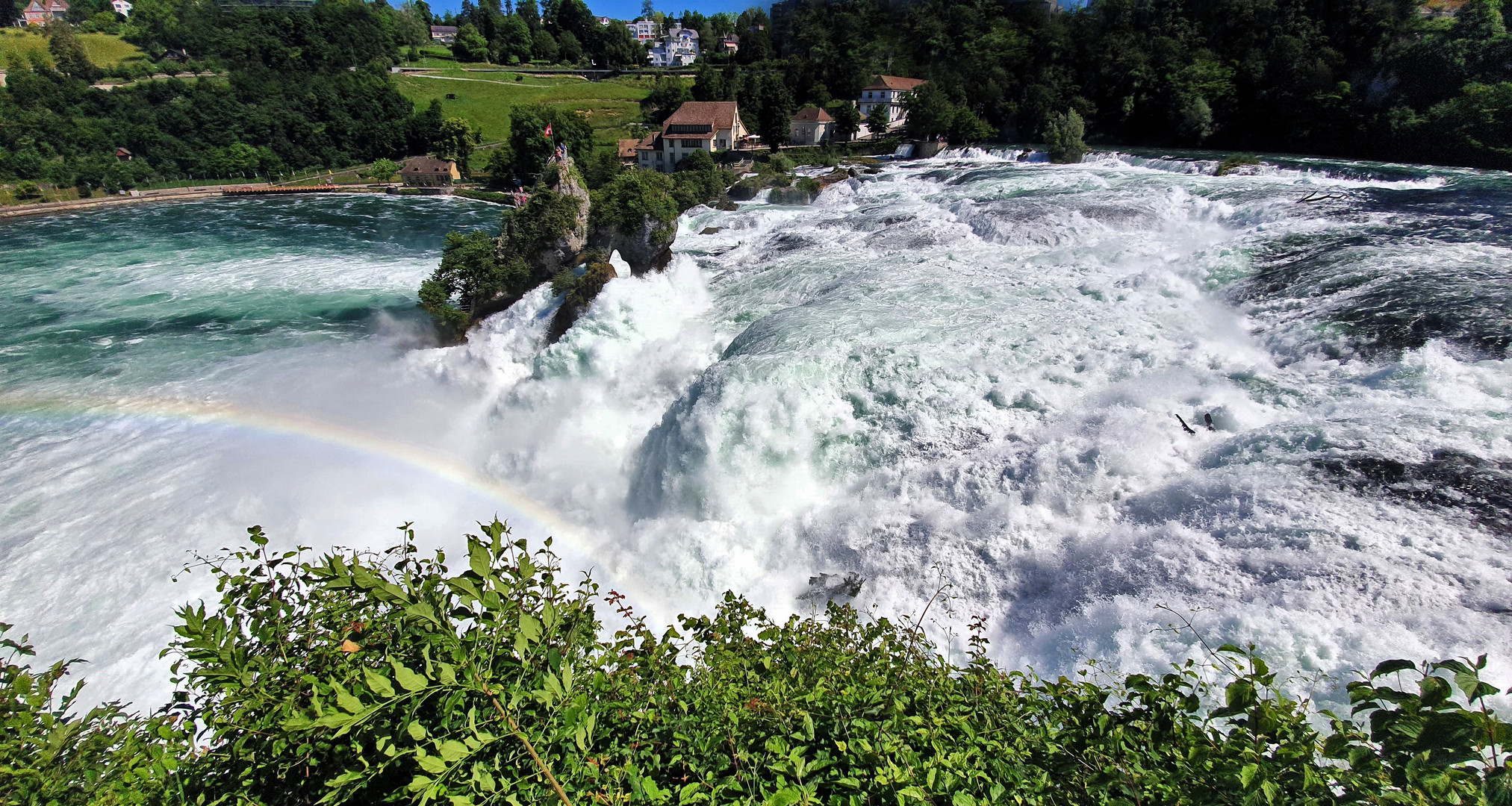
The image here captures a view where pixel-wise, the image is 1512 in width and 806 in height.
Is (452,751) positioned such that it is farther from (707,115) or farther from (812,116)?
(812,116)

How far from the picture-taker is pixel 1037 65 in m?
59.5

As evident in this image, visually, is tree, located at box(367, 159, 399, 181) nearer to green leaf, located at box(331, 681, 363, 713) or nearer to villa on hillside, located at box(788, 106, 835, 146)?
villa on hillside, located at box(788, 106, 835, 146)

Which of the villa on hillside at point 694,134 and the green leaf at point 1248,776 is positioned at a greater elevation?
the villa on hillside at point 694,134

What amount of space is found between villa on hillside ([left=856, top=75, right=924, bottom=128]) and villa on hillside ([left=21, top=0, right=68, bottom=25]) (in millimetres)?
146673

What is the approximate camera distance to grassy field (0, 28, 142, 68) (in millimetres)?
89819

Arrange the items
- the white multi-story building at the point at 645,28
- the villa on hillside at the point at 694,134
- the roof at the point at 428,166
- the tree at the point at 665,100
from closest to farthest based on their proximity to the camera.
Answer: the villa on hillside at the point at 694,134 → the roof at the point at 428,166 → the tree at the point at 665,100 → the white multi-story building at the point at 645,28

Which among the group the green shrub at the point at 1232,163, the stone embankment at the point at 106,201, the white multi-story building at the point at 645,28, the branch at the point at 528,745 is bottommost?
the branch at the point at 528,745

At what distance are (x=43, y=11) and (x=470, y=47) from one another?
79625mm

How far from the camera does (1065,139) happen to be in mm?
41781

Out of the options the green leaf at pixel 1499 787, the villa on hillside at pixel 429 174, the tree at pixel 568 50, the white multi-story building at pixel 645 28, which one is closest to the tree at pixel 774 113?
the villa on hillside at pixel 429 174

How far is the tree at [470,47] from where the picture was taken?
388ft

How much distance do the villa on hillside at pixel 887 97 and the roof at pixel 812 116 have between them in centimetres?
539

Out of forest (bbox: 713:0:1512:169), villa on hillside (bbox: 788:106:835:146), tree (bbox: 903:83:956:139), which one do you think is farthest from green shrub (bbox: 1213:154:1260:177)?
villa on hillside (bbox: 788:106:835:146)

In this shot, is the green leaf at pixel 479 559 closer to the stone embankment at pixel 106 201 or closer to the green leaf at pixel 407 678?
the green leaf at pixel 407 678
